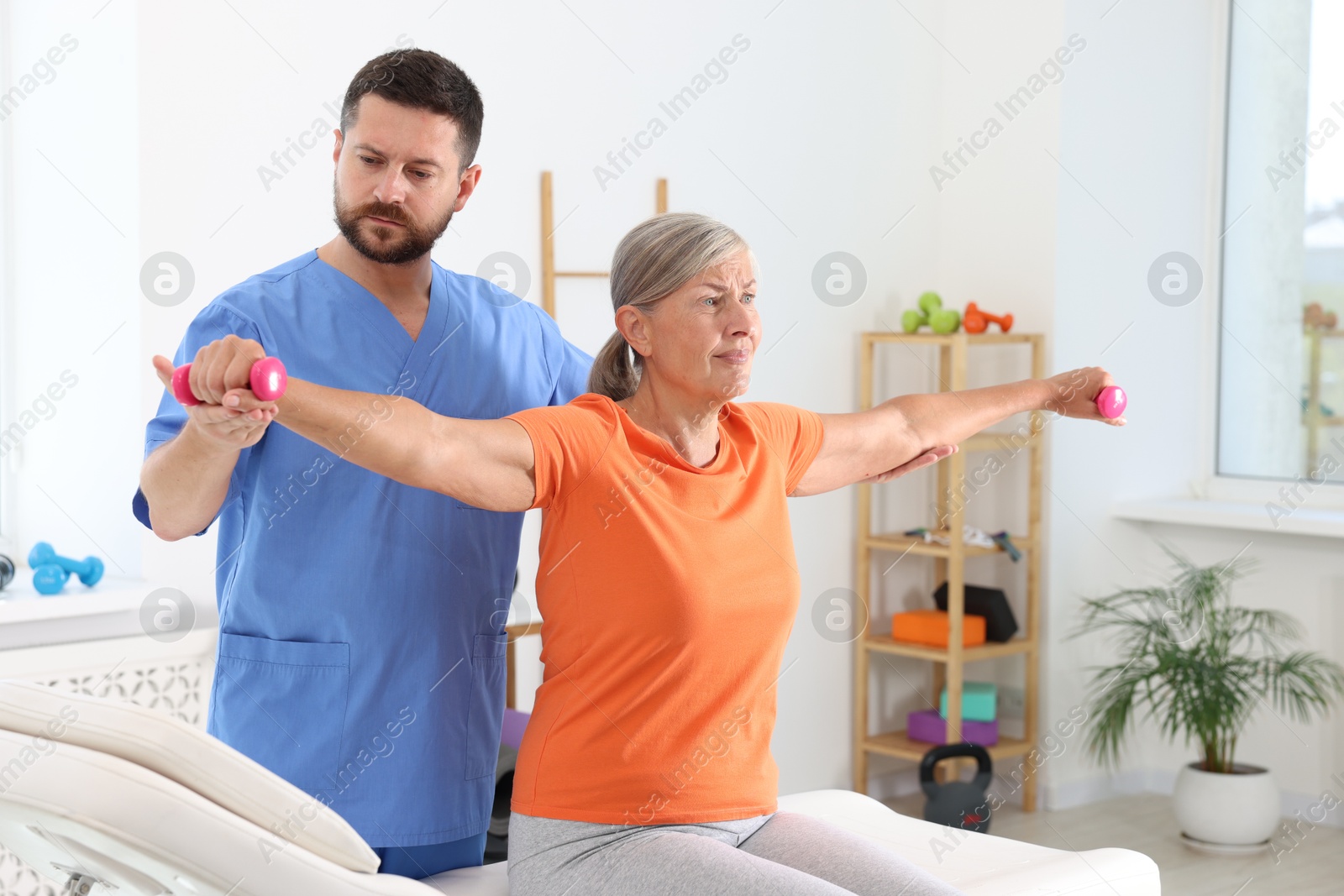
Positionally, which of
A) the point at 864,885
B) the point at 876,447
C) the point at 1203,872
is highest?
the point at 876,447

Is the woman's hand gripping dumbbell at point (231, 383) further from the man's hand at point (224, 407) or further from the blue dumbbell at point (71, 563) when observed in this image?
the blue dumbbell at point (71, 563)

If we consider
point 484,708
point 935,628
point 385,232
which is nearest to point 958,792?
point 935,628

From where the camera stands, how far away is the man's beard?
149 cm

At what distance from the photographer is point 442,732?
5.21 feet

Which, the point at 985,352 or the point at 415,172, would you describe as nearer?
the point at 415,172

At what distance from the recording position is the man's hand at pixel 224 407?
3.59 ft

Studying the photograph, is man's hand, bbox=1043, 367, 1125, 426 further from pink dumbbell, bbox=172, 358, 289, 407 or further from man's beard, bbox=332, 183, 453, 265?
pink dumbbell, bbox=172, 358, 289, 407

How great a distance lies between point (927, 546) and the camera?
149 inches

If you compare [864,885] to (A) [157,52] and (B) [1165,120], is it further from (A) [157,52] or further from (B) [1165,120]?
(B) [1165,120]

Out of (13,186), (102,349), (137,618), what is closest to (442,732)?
(137,618)

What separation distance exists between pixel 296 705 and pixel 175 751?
254mm

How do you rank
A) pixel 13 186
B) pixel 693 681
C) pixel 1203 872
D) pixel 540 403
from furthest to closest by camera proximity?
1. pixel 1203 872
2. pixel 13 186
3. pixel 540 403
4. pixel 693 681

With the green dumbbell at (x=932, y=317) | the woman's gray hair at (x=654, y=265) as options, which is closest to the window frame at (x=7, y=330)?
the woman's gray hair at (x=654, y=265)

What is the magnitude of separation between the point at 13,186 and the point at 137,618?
3.48 feet
